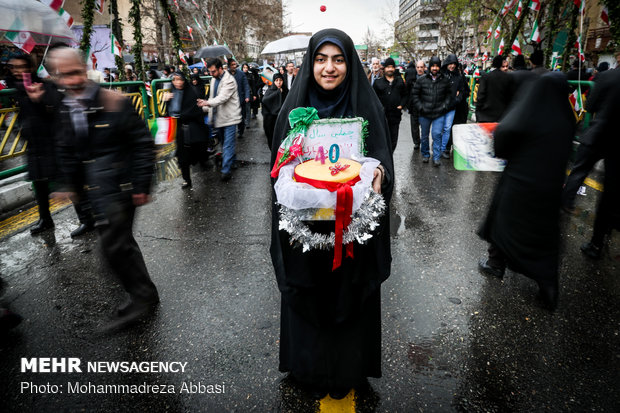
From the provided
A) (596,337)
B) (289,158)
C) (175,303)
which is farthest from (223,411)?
(596,337)

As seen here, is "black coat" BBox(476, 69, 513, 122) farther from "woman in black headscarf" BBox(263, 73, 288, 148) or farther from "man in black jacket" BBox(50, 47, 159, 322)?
"man in black jacket" BBox(50, 47, 159, 322)

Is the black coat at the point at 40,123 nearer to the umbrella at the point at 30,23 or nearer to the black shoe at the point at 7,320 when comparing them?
the black shoe at the point at 7,320

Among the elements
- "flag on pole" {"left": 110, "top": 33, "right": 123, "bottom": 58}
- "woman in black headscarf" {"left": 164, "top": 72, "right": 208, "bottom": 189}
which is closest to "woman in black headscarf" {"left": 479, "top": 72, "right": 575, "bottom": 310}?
"woman in black headscarf" {"left": 164, "top": 72, "right": 208, "bottom": 189}

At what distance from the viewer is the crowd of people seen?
185 cm

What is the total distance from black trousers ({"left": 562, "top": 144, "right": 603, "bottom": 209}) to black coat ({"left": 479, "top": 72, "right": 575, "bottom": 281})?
185 cm

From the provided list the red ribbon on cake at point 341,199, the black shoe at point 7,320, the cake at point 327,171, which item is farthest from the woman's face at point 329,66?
the black shoe at point 7,320

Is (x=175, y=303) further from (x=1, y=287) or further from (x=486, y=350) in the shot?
(x=486, y=350)

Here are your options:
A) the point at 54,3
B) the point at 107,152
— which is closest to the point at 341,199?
the point at 107,152

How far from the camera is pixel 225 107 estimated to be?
268 inches

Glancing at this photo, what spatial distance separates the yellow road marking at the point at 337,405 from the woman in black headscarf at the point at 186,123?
4.99 m

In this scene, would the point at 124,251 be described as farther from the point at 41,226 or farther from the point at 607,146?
the point at 607,146

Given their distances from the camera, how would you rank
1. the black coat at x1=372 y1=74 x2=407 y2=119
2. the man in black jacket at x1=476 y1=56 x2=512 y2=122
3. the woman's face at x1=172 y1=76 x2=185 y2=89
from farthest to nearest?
the black coat at x1=372 y1=74 x2=407 y2=119 < the woman's face at x1=172 y1=76 x2=185 y2=89 < the man in black jacket at x1=476 y1=56 x2=512 y2=122

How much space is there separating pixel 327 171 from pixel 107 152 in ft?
5.92

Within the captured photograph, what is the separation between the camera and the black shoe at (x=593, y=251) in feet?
12.3
